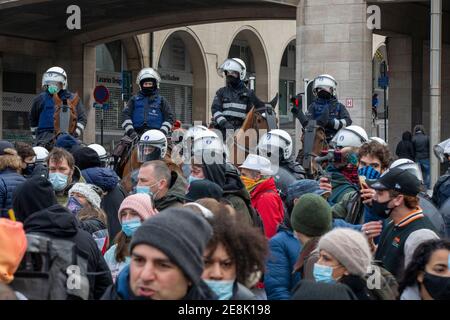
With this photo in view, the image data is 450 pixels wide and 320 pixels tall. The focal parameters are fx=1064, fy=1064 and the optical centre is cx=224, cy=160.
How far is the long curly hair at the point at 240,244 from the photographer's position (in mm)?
4730

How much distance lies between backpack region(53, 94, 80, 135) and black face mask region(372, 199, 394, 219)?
29.3 feet

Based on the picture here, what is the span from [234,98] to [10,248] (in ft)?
34.0

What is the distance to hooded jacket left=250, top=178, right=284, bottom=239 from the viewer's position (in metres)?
8.16

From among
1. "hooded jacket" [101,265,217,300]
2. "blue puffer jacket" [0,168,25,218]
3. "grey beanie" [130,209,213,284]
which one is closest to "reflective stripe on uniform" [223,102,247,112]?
"blue puffer jacket" [0,168,25,218]

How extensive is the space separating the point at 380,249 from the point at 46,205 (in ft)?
7.03

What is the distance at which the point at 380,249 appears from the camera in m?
6.85

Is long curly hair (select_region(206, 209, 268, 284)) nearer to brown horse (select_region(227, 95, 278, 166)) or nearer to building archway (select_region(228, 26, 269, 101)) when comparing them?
brown horse (select_region(227, 95, 278, 166))

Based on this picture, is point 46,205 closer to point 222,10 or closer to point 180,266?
point 180,266

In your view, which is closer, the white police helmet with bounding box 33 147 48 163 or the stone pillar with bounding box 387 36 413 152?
the white police helmet with bounding box 33 147 48 163

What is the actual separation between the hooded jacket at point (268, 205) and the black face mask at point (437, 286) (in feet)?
9.63

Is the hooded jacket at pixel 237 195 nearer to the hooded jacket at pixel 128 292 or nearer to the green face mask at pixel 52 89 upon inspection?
the hooded jacket at pixel 128 292

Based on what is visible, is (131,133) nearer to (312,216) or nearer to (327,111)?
(327,111)

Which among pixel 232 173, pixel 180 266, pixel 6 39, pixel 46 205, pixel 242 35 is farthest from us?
pixel 242 35
